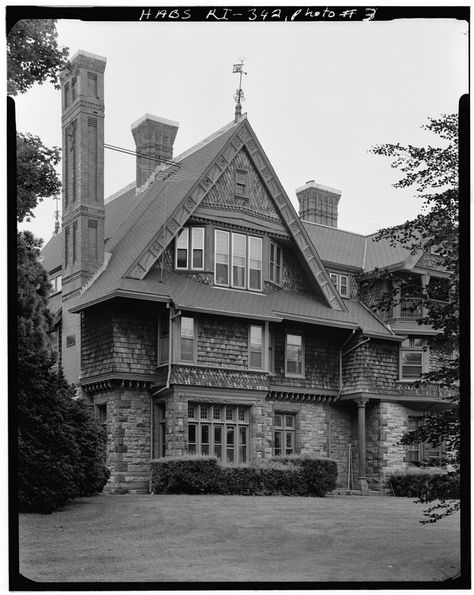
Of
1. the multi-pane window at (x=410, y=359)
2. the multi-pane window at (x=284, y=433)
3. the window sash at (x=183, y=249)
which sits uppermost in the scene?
the window sash at (x=183, y=249)

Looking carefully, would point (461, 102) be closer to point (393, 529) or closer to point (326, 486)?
point (393, 529)

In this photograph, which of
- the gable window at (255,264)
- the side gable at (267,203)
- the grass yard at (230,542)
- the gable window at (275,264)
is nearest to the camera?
the grass yard at (230,542)

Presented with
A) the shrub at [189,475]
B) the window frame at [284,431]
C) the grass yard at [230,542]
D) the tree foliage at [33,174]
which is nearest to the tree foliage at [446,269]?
the grass yard at [230,542]

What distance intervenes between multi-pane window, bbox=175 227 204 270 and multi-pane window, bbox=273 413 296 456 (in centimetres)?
523

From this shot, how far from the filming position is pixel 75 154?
71.3 feet

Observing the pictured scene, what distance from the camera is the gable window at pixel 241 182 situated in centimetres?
2520

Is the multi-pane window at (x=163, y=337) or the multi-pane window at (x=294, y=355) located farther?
the multi-pane window at (x=294, y=355)

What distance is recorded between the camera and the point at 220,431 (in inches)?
966

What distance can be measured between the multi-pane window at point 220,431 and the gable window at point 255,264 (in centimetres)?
342

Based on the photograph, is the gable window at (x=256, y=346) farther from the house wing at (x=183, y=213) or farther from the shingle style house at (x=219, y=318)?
the house wing at (x=183, y=213)

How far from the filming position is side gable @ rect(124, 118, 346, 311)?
77.3 feet

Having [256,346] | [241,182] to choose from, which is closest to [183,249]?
[241,182]

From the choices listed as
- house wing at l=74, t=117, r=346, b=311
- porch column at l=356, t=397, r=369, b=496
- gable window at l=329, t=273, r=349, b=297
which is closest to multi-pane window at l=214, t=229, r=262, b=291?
house wing at l=74, t=117, r=346, b=311

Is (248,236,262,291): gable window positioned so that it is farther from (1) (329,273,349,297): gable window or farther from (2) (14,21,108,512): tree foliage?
(2) (14,21,108,512): tree foliage
